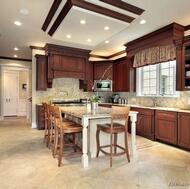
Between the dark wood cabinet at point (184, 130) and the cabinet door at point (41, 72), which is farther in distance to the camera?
the cabinet door at point (41, 72)

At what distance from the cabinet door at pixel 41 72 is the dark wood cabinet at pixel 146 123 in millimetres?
3322

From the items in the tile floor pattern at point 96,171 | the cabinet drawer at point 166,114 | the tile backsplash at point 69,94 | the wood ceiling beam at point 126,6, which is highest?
the wood ceiling beam at point 126,6

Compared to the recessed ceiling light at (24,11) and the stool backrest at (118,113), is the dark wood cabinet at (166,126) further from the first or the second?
the recessed ceiling light at (24,11)

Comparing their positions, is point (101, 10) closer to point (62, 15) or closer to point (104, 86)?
point (62, 15)

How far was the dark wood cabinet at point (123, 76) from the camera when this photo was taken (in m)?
5.71

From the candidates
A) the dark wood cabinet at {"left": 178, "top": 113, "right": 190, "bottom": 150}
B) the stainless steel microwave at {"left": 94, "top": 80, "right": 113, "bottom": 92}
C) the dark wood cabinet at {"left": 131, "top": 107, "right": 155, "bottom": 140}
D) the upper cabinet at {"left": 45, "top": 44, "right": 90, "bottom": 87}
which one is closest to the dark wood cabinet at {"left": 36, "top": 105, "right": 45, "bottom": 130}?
the upper cabinet at {"left": 45, "top": 44, "right": 90, "bottom": 87}

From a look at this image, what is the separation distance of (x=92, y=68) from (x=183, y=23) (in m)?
3.69

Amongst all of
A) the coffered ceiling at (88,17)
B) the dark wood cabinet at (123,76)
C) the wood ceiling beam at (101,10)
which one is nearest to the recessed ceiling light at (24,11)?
the coffered ceiling at (88,17)

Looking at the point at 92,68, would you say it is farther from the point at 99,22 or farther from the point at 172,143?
the point at 172,143

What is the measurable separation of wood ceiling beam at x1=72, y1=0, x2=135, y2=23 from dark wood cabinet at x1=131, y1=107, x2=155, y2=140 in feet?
7.89

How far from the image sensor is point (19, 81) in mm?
9188

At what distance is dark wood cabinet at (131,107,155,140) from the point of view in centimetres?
437

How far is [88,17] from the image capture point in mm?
3252

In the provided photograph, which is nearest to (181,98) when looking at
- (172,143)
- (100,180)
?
(172,143)
